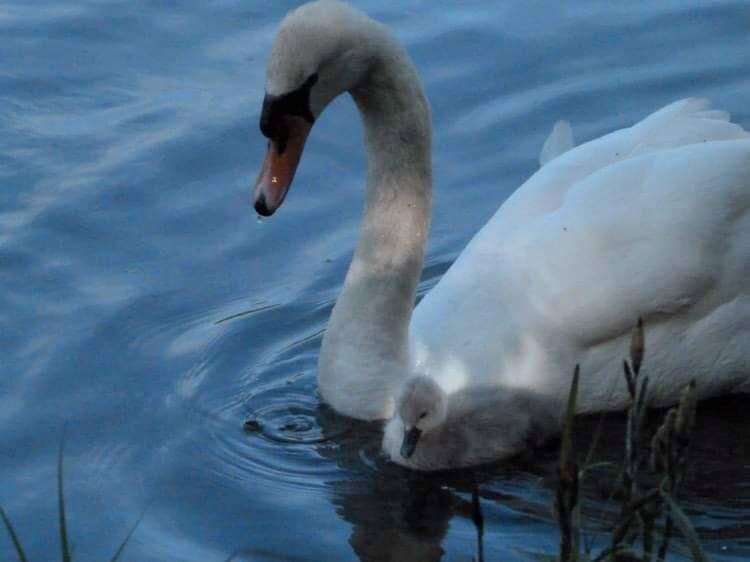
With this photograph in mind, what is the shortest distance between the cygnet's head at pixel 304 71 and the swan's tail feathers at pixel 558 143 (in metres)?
1.71

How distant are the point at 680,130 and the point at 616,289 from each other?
1012 mm

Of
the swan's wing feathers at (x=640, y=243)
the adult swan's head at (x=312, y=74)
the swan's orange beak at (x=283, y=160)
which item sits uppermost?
the adult swan's head at (x=312, y=74)

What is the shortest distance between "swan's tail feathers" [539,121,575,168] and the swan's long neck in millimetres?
1337

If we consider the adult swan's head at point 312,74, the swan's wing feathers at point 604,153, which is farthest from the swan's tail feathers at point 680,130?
the adult swan's head at point 312,74

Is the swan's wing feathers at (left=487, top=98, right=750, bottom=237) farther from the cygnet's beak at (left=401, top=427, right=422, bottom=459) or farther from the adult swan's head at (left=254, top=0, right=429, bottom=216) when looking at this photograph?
the cygnet's beak at (left=401, top=427, right=422, bottom=459)

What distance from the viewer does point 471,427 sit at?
6176 millimetres

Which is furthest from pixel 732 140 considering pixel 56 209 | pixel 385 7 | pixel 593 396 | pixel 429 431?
pixel 385 7

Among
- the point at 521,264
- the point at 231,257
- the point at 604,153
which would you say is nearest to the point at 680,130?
the point at 604,153

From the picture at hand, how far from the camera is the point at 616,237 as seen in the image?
6.42 metres

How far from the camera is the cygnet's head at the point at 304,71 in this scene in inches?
241

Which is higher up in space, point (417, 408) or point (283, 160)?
point (283, 160)

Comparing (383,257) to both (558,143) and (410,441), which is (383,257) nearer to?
(410,441)

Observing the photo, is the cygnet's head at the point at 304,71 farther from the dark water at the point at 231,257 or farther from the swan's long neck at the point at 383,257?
the dark water at the point at 231,257

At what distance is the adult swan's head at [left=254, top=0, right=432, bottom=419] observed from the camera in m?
6.22
